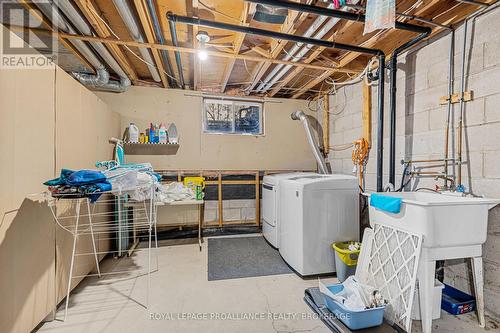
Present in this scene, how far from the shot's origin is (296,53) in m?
2.71

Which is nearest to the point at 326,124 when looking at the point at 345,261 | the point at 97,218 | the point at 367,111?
the point at 367,111

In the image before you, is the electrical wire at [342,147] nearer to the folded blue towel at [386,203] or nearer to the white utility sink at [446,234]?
the folded blue towel at [386,203]

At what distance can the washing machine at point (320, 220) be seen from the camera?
2.41 m

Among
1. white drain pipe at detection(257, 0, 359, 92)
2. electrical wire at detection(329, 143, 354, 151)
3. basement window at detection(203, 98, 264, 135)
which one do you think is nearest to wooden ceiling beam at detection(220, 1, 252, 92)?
white drain pipe at detection(257, 0, 359, 92)

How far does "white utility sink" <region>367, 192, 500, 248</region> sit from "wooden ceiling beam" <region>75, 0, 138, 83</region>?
9.25 feet

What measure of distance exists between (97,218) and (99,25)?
6.23 ft

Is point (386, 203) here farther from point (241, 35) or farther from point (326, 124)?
point (326, 124)

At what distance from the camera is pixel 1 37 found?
1320 millimetres

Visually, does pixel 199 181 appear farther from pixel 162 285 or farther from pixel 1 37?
pixel 1 37

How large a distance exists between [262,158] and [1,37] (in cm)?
329

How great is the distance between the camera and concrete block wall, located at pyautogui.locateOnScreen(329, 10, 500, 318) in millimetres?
Answer: 1815

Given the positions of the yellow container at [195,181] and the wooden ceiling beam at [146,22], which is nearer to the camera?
the wooden ceiling beam at [146,22]

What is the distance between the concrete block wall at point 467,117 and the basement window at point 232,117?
2074 mm

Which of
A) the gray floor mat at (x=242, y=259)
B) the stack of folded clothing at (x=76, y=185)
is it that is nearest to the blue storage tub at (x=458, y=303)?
the gray floor mat at (x=242, y=259)
